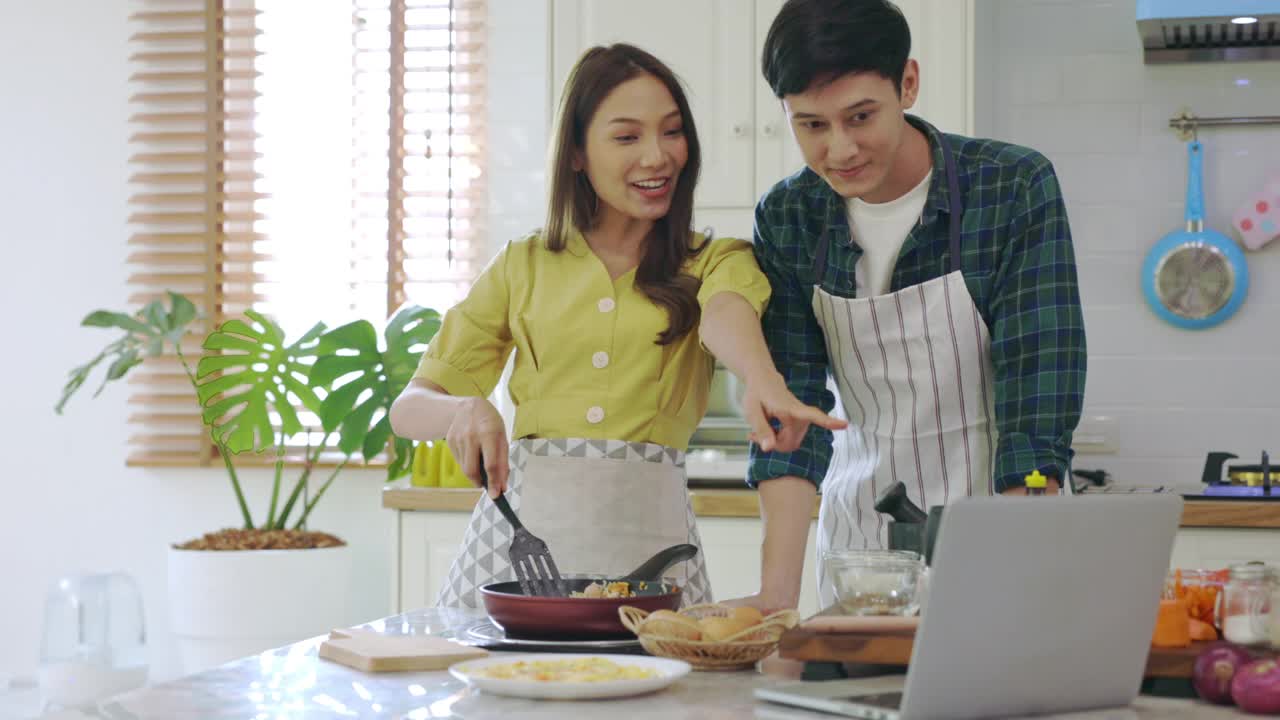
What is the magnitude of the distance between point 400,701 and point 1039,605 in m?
0.48

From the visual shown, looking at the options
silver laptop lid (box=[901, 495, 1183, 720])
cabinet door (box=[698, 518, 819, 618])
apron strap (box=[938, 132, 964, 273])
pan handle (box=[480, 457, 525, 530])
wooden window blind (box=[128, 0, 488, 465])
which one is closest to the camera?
silver laptop lid (box=[901, 495, 1183, 720])

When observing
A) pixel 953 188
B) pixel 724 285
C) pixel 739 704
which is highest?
pixel 953 188

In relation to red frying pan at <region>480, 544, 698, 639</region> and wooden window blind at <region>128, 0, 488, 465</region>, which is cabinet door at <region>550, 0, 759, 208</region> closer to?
wooden window blind at <region>128, 0, 488, 465</region>

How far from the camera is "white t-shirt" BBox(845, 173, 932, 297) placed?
172 centimetres

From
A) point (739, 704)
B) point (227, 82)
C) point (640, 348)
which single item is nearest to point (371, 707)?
point (739, 704)

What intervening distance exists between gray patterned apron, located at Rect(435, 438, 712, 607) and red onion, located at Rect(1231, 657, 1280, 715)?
803 mm

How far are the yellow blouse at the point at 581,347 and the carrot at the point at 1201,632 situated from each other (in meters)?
0.71

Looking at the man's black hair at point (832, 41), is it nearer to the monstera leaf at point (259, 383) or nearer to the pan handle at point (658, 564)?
the pan handle at point (658, 564)

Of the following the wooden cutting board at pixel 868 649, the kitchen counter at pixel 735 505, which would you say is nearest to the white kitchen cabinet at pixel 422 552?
the kitchen counter at pixel 735 505

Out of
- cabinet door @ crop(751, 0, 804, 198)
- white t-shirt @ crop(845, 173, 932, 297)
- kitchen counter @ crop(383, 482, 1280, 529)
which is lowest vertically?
kitchen counter @ crop(383, 482, 1280, 529)

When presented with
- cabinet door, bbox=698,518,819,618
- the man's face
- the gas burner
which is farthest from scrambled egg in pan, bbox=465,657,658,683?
the gas burner

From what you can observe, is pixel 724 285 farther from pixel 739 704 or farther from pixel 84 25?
pixel 84 25

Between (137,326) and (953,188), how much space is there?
2414 millimetres

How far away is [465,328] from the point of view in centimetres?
175
